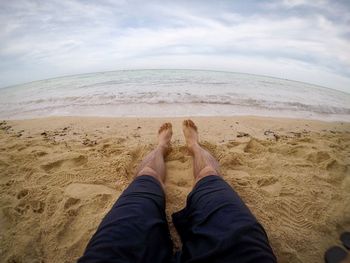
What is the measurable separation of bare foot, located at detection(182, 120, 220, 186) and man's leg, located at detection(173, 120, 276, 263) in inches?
9.6

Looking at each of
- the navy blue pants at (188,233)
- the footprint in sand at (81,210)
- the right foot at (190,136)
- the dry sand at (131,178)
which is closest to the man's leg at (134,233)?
the navy blue pants at (188,233)

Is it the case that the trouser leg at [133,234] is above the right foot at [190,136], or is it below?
below

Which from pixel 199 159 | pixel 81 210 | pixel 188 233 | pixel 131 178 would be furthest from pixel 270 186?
pixel 81 210

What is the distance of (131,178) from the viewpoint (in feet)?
7.23

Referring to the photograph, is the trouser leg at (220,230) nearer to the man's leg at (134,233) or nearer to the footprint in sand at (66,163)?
the man's leg at (134,233)

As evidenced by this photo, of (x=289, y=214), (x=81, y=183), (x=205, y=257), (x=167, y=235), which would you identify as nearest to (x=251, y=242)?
(x=205, y=257)

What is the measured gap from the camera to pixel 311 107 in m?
7.20

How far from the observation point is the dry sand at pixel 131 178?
5.09 ft

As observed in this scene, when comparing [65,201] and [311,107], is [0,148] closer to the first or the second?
[65,201]

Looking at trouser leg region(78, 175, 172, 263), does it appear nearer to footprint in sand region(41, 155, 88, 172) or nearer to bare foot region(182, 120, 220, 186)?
bare foot region(182, 120, 220, 186)

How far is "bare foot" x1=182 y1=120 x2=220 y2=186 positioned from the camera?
1847 mm

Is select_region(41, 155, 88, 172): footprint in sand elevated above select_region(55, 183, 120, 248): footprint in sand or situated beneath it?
elevated above

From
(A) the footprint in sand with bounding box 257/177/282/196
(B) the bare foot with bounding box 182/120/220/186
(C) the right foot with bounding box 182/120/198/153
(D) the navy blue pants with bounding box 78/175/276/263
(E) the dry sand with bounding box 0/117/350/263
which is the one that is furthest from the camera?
(C) the right foot with bounding box 182/120/198/153

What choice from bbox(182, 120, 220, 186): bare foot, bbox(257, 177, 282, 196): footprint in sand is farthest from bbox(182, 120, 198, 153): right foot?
bbox(257, 177, 282, 196): footprint in sand
